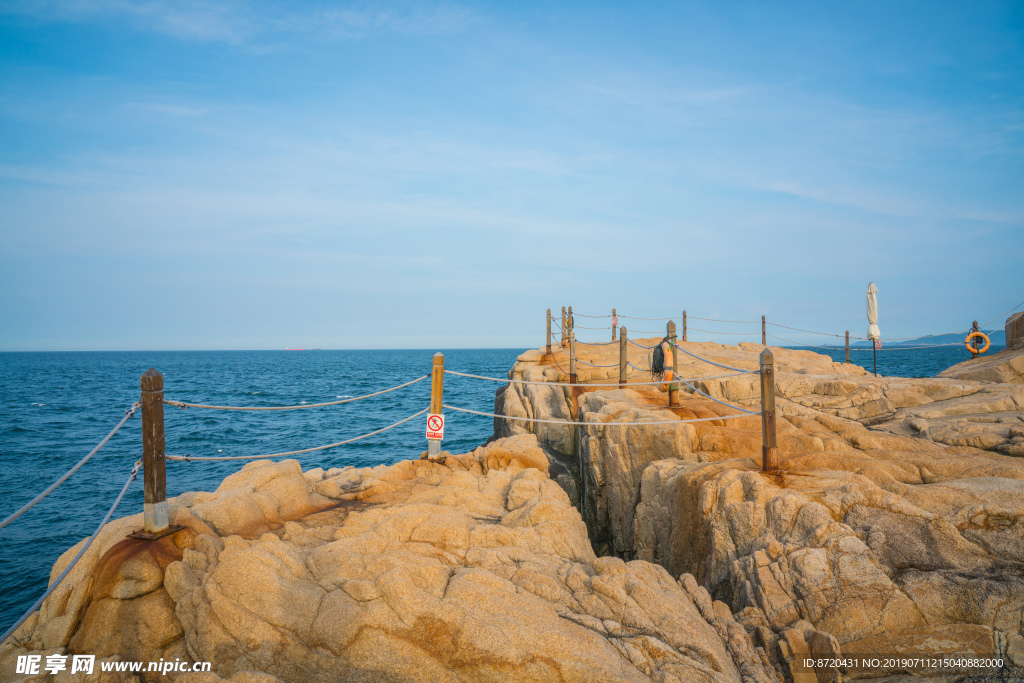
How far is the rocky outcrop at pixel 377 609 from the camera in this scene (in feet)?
12.0

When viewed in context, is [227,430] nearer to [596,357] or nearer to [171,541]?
[596,357]

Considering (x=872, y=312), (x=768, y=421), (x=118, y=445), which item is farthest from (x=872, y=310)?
(x=118, y=445)

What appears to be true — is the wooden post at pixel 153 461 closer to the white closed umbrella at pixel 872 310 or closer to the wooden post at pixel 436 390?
the wooden post at pixel 436 390

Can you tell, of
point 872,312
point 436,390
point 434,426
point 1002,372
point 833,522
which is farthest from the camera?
point 872,312

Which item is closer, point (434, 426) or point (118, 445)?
point (434, 426)

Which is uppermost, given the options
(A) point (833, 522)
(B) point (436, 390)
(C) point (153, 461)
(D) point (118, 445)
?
(B) point (436, 390)

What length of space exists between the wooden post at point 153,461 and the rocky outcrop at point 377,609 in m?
0.18

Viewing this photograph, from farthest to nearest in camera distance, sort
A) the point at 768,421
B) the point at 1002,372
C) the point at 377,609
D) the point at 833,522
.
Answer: the point at 1002,372 → the point at 768,421 → the point at 833,522 → the point at 377,609

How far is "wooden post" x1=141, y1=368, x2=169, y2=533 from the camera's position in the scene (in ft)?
14.3

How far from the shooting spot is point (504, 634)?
3.78 metres

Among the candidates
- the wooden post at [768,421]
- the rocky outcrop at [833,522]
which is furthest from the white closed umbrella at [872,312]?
the wooden post at [768,421]

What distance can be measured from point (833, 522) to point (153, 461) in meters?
5.83

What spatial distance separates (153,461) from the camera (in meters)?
4.43

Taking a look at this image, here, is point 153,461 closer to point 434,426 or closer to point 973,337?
point 434,426
